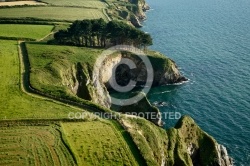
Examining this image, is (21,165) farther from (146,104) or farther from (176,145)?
(146,104)

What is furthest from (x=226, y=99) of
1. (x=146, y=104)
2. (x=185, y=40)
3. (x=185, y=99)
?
(x=185, y=40)

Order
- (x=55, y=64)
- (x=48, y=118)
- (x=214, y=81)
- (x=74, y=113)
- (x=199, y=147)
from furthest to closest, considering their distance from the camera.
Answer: (x=214, y=81), (x=55, y=64), (x=199, y=147), (x=74, y=113), (x=48, y=118)

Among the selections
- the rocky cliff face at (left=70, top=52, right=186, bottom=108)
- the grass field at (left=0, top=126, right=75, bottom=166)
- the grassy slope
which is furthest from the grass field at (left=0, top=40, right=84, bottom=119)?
the rocky cliff face at (left=70, top=52, right=186, bottom=108)

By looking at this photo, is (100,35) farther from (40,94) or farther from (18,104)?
(18,104)

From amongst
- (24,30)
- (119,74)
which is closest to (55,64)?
(119,74)

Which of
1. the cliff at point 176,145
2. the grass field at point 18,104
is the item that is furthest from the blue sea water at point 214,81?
the grass field at point 18,104
